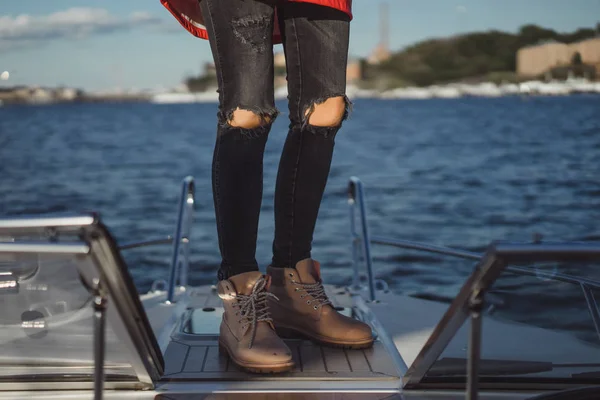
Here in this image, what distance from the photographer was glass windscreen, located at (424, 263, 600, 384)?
5.30ft

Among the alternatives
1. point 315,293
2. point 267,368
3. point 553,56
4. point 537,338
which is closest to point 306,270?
point 315,293

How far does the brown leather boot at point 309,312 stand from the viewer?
2.21 meters

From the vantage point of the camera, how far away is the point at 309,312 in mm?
2230

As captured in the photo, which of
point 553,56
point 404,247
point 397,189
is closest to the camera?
point 404,247

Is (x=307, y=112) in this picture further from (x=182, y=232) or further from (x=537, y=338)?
(x=182, y=232)

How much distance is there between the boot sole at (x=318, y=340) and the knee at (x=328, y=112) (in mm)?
585

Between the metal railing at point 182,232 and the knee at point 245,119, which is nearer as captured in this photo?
the knee at point 245,119

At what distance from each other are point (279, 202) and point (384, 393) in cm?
58

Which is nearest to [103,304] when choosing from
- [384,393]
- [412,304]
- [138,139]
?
[384,393]

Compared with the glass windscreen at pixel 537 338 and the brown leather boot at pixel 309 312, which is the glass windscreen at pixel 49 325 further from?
the glass windscreen at pixel 537 338

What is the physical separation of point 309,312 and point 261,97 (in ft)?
2.03

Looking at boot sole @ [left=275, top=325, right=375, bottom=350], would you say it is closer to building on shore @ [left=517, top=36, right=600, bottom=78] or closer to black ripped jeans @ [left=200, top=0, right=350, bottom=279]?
black ripped jeans @ [left=200, top=0, right=350, bottom=279]

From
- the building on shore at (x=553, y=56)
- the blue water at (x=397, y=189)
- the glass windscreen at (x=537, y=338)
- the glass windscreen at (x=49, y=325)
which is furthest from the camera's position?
the building on shore at (x=553, y=56)

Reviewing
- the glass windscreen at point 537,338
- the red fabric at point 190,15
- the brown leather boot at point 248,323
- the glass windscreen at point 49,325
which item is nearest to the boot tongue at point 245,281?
the brown leather boot at point 248,323
